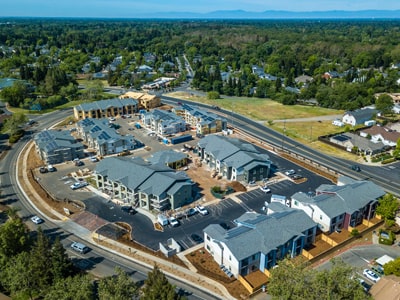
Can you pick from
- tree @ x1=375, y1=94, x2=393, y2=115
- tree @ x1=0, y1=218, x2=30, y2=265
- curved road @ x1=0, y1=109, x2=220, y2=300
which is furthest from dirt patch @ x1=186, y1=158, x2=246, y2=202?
tree @ x1=375, y1=94, x2=393, y2=115

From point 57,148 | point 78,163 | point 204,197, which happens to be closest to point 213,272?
point 204,197

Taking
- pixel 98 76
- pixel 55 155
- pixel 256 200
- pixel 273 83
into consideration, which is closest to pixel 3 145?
pixel 55 155

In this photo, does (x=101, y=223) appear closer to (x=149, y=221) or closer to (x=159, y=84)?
(x=149, y=221)

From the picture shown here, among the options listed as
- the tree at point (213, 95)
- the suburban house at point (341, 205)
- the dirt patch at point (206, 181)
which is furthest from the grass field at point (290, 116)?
the dirt patch at point (206, 181)

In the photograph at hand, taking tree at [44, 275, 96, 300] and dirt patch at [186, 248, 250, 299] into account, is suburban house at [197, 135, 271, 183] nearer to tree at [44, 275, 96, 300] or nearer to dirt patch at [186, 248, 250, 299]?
dirt patch at [186, 248, 250, 299]

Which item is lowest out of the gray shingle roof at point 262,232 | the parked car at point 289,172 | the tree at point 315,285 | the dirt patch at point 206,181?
the dirt patch at point 206,181

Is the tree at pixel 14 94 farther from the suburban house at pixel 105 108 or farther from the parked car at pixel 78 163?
the parked car at pixel 78 163
